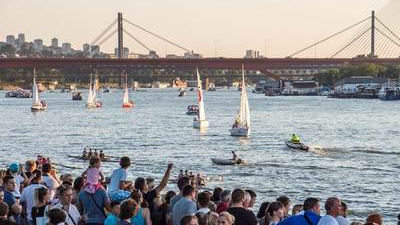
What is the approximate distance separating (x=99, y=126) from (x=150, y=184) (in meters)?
75.7

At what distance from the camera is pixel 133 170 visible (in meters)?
43.6

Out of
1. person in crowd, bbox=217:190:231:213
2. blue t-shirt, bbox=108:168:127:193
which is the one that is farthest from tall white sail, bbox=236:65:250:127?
person in crowd, bbox=217:190:231:213

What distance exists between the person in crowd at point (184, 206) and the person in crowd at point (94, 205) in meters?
0.94

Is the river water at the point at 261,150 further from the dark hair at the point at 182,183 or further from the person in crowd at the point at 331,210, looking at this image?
the person in crowd at the point at 331,210

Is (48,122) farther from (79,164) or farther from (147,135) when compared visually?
(79,164)

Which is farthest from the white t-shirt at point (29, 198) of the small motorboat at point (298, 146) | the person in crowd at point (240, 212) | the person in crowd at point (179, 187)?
the small motorboat at point (298, 146)

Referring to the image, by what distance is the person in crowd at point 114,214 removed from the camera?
11297mm

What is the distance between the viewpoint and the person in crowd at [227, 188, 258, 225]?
11406mm

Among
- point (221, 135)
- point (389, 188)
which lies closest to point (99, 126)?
point (221, 135)

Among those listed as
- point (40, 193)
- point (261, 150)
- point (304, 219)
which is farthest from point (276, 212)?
point (261, 150)

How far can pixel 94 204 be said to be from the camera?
12.7m

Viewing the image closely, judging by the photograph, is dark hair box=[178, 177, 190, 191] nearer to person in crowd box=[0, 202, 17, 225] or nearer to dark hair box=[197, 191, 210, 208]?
dark hair box=[197, 191, 210, 208]

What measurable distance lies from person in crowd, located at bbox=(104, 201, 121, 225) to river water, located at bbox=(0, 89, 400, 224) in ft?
56.0

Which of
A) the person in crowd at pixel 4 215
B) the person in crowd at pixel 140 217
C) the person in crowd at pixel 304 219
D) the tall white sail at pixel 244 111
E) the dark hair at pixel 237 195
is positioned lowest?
the tall white sail at pixel 244 111
